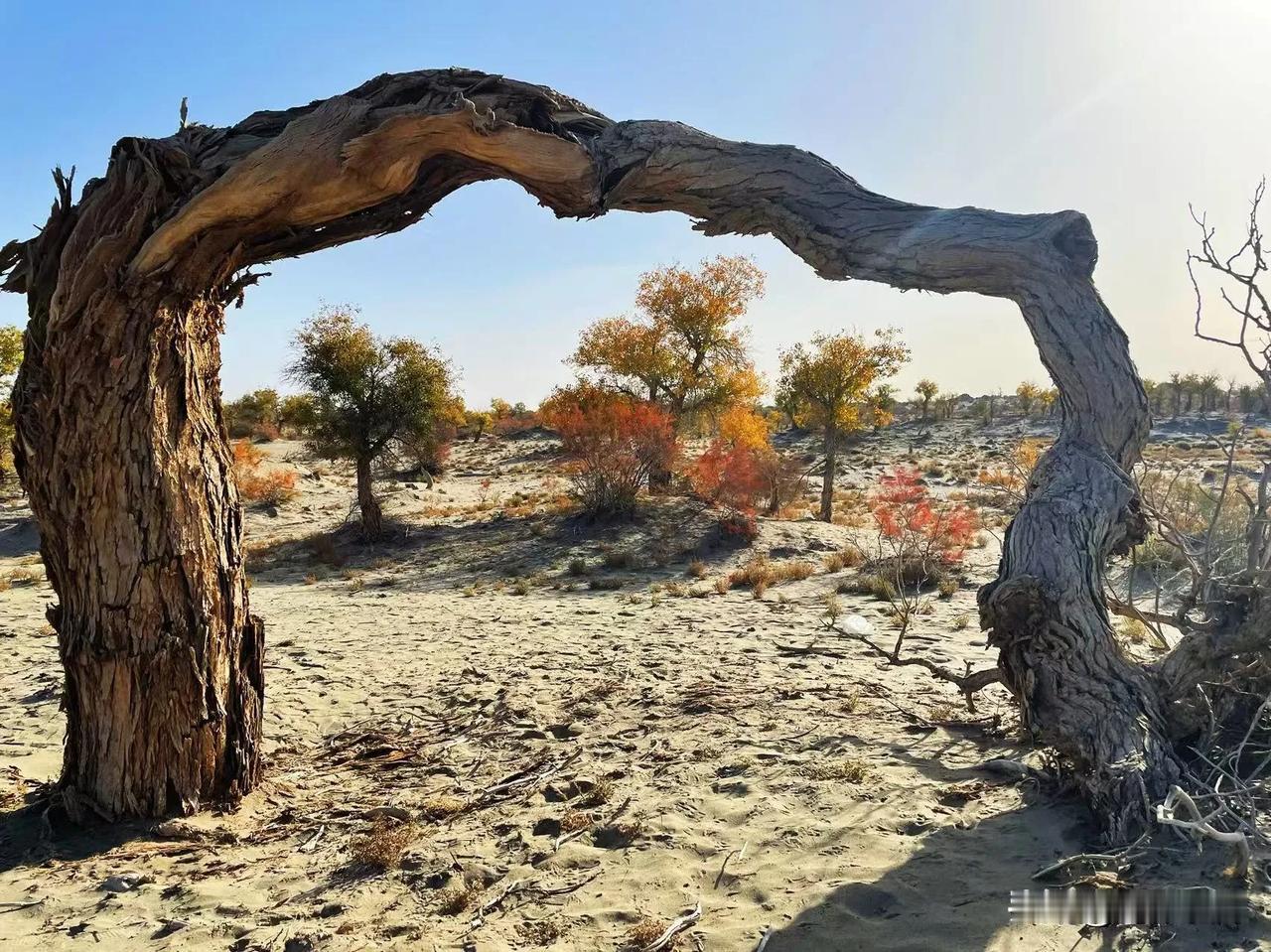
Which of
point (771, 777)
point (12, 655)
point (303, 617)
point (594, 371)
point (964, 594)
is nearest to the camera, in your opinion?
point (771, 777)

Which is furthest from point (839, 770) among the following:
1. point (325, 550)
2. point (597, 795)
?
point (325, 550)

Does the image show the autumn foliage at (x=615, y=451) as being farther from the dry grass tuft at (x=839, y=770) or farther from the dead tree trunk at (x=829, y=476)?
the dry grass tuft at (x=839, y=770)

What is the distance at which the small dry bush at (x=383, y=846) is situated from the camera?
3.79 meters

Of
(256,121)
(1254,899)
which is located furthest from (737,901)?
(256,121)

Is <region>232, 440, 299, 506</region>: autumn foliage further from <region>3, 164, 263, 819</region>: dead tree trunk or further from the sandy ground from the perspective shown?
<region>3, 164, 263, 819</region>: dead tree trunk

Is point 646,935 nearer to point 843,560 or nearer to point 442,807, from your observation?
point 442,807

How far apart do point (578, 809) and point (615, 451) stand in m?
15.1

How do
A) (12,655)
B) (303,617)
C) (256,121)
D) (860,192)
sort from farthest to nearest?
(303,617) < (12,655) < (256,121) < (860,192)

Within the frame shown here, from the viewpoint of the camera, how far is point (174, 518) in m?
4.02

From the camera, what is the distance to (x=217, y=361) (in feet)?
14.6

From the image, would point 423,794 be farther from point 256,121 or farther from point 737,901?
point 256,121

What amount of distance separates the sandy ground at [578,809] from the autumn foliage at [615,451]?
9.44 meters

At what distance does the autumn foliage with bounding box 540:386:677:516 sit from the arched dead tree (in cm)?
1455

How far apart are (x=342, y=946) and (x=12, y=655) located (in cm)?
687
